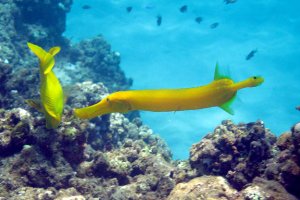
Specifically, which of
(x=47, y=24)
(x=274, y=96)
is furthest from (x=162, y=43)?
(x=47, y=24)

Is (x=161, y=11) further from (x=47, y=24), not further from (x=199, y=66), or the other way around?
(x=47, y=24)

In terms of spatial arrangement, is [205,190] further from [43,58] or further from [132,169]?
[43,58]

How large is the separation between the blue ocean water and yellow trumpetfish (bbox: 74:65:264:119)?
2236 centimetres

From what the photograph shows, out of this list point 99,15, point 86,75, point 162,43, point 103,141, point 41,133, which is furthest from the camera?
point 99,15

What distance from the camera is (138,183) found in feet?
20.9

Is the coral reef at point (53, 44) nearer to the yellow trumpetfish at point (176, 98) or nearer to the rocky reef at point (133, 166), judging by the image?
the rocky reef at point (133, 166)

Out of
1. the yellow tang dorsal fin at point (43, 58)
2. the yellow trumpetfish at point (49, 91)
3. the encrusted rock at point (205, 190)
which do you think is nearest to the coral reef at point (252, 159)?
the encrusted rock at point (205, 190)

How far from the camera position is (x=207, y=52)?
31422 mm

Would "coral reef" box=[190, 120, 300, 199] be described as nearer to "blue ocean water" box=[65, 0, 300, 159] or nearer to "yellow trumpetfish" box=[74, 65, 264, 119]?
"yellow trumpetfish" box=[74, 65, 264, 119]

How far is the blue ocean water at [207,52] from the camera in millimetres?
27812

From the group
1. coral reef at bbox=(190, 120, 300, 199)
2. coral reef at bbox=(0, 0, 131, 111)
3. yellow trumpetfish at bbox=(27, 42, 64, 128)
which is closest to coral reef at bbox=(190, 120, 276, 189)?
coral reef at bbox=(190, 120, 300, 199)

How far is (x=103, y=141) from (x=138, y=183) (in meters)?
4.11

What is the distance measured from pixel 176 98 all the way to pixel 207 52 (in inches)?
1098

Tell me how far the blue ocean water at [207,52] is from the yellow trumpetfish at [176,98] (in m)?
22.4
